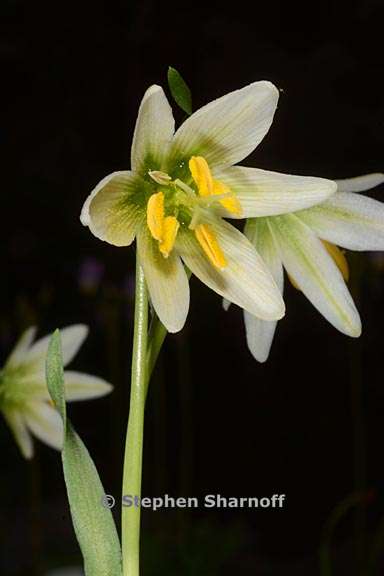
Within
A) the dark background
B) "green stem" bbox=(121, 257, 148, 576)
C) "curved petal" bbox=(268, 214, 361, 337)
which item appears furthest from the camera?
the dark background

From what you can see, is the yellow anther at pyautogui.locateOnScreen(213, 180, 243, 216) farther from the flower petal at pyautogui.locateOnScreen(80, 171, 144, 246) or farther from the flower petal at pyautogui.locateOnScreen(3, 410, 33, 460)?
the flower petal at pyautogui.locateOnScreen(3, 410, 33, 460)

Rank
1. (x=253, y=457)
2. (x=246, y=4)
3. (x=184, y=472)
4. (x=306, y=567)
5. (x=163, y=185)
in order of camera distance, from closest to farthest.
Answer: (x=163, y=185) < (x=184, y=472) < (x=306, y=567) < (x=253, y=457) < (x=246, y=4)

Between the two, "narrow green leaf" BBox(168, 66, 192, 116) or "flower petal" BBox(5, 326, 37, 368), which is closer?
"narrow green leaf" BBox(168, 66, 192, 116)

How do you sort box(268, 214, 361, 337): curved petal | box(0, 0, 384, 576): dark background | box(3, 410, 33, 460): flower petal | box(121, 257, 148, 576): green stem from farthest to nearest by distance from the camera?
box(0, 0, 384, 576): dark background < box(3, 410, 33, 460): flower petal < box(268, 214, 361, 337): curved petal < box(121, 257, 148, 576): green stem

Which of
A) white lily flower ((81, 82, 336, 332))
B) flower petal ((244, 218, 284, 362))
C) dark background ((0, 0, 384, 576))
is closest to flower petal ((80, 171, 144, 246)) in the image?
white lily flower ((81, 82, 336, 332))

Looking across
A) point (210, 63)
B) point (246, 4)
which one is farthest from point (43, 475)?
point (246, 4)

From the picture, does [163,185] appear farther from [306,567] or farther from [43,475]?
[43,475]

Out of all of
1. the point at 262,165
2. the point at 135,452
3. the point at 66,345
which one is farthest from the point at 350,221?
the point at 262,165

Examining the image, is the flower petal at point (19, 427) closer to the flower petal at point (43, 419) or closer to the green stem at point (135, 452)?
the flower petal at point (43, 419)
